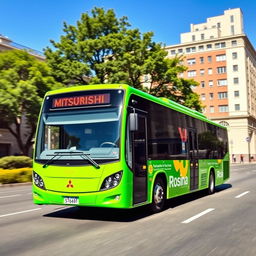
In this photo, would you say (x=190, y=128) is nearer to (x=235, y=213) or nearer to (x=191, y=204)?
(x=191, y=204)

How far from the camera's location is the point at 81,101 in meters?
8.23

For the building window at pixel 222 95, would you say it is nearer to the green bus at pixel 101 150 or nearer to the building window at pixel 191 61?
the building window at pixel 191 61

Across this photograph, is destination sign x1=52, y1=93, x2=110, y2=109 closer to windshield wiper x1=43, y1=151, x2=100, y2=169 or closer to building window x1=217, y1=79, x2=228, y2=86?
windshield wiper x1=43, y1=151, x2=100, y2=169

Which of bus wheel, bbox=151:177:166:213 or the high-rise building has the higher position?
the high-rise building

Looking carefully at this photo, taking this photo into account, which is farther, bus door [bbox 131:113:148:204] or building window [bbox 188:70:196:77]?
building window [bbox 188:70:196:77]

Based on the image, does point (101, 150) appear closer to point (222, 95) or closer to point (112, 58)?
point (112, 58)

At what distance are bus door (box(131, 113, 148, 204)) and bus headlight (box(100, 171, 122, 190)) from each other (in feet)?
1.68

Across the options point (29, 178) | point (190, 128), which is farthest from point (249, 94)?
point (190, 128)

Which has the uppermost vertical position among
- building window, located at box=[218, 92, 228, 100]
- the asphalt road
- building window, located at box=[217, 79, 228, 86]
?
building window, located at box=[217, 79, 228, 86]

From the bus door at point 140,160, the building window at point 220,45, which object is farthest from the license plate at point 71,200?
the building window at point 220,45

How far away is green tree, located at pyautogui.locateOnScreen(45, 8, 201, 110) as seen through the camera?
108 feet

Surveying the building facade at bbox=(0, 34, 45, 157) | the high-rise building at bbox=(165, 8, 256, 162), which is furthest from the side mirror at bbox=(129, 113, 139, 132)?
the high-rise building at bbox=(165, 8, 256, 162)

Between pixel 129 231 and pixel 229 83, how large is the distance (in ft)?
257

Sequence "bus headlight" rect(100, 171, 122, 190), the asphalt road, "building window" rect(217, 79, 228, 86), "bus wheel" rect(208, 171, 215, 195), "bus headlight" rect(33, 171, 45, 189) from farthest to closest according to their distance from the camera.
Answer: "building window" rect(217, 79, 228, 86)
"bus wheel" rect(208, 171, 215, 195)
"bus headlight" rect(33, 171, 45, 189)
"bus headlight" rect(100, 171, 122, 190)
the asphalt road
